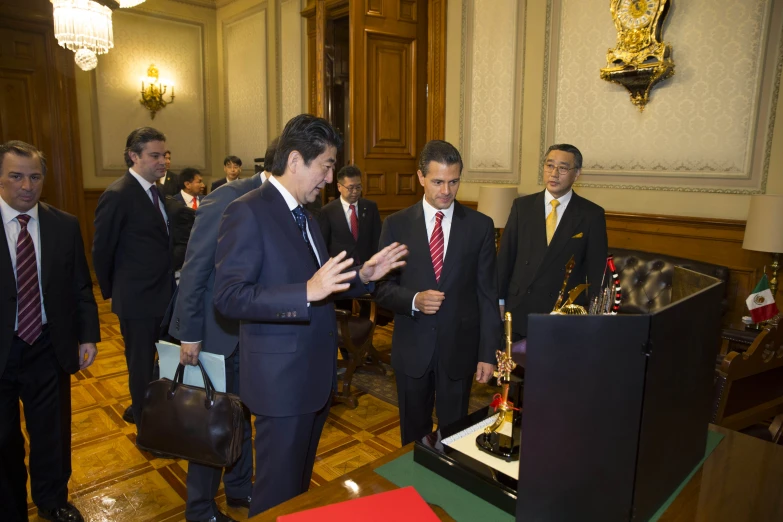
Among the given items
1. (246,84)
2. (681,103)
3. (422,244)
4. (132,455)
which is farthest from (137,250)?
(246,84)

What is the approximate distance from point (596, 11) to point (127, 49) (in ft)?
22.3

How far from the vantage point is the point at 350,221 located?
471 cm

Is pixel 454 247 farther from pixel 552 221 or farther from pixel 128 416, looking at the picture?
pixel 128 416

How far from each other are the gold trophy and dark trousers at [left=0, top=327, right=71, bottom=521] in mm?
1931

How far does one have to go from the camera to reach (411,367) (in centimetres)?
212

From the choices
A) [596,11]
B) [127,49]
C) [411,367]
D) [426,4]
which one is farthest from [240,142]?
[411,367]

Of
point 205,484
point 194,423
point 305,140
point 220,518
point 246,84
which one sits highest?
point 246,84

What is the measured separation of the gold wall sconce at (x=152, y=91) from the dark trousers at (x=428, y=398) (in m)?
7.58

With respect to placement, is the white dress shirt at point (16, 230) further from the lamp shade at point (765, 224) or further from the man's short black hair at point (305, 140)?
the lamp shade at point (765, 224)

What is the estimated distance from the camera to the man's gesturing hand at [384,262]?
5.40 ft

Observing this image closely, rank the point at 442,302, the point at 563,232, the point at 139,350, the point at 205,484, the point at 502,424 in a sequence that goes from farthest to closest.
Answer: the point at 139,350 → the point at 563,232 → the point at 205,484 → the point at 442,302 → the point at 502,424

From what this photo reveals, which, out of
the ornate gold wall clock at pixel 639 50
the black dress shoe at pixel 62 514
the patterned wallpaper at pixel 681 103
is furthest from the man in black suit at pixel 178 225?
the ornate gold wall clock at pixel 639 50

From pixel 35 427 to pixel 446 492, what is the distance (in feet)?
6.64

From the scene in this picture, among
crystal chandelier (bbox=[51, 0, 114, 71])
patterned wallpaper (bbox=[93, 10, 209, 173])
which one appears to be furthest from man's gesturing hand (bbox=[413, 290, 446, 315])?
patterned wallpaper (bbox=[93, 10, 209, 173])
